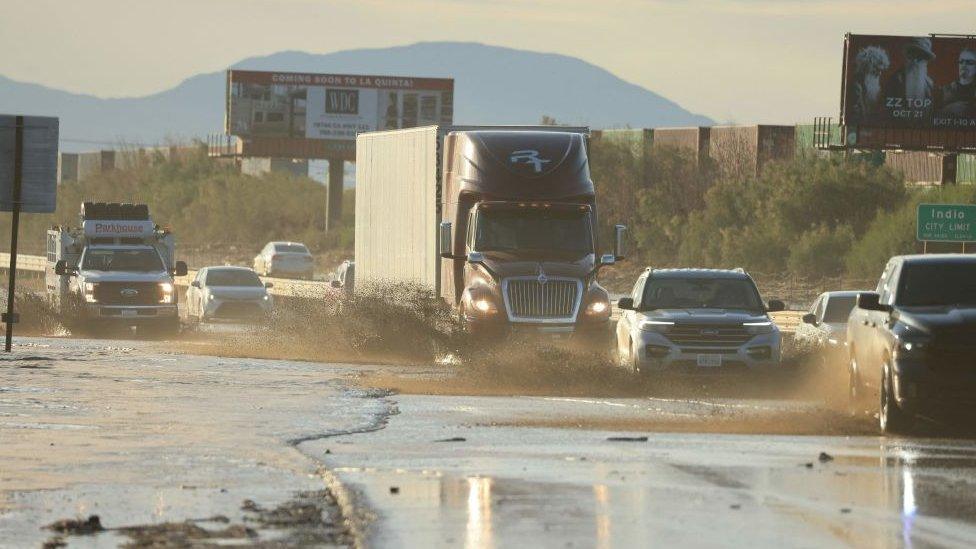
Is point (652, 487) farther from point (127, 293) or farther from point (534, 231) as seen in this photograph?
point (127, 293)

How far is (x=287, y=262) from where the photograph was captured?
88750 millimetres

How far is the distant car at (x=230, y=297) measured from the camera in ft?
155

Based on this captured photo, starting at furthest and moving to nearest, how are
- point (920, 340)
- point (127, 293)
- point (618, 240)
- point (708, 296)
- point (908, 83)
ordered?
point (908, 83) < point (127, 293) < point (618, 240) < point (708, 296) < point (920, 340)

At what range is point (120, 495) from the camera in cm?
1399

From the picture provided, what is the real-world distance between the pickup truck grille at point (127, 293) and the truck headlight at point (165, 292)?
0.05 meters

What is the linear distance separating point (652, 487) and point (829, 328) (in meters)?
15.8

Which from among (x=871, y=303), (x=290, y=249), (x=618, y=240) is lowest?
(x=290, y=249)

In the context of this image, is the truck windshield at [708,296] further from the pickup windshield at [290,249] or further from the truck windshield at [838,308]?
the pickup windshield at [290,249]

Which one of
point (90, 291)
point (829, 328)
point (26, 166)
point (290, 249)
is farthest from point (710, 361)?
point (290, 249)

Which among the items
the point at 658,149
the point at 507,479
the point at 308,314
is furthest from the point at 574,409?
the point at 658,149

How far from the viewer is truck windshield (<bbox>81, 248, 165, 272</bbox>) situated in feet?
147

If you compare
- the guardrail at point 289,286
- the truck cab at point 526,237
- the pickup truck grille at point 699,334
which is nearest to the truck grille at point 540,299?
the truck cab at point 526,237

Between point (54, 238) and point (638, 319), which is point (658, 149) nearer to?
point (54, 238)

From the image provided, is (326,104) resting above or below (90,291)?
above
